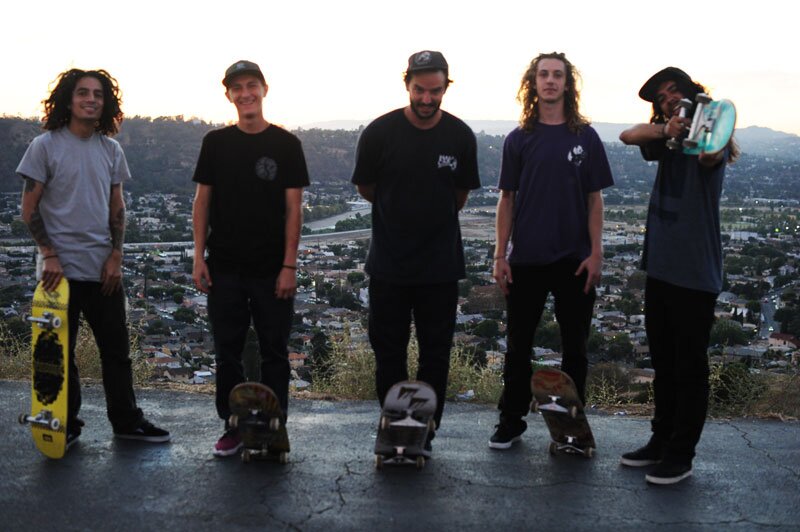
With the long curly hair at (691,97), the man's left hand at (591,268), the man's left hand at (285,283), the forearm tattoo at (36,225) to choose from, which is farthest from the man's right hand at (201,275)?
the long curly hair at (691,97)

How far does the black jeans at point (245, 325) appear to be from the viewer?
4445 mm

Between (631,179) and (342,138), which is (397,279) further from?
(342,138)

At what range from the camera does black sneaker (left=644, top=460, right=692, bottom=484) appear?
4199mm

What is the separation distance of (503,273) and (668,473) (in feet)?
4.13

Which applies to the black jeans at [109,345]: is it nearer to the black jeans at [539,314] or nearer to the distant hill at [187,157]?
the black jeans at [539,314]

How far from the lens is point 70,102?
4535mm

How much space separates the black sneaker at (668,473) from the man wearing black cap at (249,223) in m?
1.88

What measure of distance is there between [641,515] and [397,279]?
159cm

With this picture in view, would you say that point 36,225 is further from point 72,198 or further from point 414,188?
point 414,188

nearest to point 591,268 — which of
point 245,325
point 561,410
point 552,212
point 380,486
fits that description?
point 552,212

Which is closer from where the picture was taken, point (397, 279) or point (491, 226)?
point (397, 279)

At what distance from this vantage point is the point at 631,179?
111ft

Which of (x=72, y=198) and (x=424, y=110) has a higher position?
(x=424, y=110)

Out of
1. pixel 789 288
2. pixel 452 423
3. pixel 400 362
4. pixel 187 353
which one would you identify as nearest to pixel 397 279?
pixel 400 362
